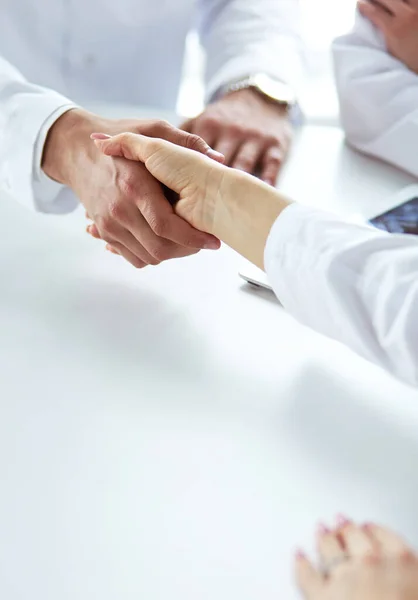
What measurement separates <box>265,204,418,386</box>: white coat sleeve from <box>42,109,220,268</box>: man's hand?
0.16 meters

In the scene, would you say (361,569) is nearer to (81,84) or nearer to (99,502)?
(99,502)

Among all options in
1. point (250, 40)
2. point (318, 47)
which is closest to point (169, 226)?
point (250, 40)

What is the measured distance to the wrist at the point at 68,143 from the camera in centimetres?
87

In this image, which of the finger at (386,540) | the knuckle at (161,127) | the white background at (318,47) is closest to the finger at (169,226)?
the knuckle at (161,127)

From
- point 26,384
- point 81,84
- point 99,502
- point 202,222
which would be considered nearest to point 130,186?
point 202,222

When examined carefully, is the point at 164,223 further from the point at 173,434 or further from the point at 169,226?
the point at 173,434

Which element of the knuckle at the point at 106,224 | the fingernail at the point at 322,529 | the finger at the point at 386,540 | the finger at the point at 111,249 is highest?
the finger at the point at 386,540

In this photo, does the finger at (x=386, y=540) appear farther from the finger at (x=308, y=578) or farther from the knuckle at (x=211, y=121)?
the knuckle at (x=211, y=121)

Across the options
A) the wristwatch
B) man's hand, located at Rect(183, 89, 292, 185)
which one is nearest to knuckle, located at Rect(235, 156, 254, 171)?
man's hand, located at Rect(183, 89, 292, 185)

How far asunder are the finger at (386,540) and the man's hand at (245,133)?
59 centimetres

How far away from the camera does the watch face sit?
1141 millimetres

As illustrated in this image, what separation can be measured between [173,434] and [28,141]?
45cm

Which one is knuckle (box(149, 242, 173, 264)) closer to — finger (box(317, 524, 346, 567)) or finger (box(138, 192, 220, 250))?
finger (box(138, 192, 220, 250))

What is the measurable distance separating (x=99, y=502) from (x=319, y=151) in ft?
2.44
